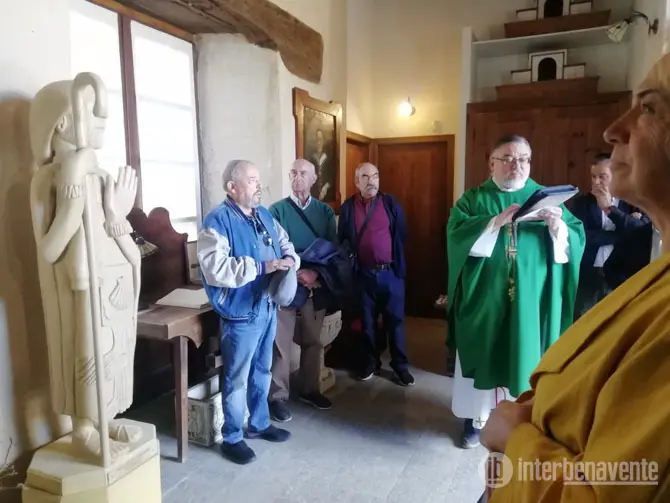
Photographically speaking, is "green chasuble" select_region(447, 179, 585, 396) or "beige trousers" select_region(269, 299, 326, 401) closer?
"green chasuble" select_region(447, 179, 585, 396)

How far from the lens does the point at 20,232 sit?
1.63 m

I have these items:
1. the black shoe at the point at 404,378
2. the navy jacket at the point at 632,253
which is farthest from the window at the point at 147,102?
the navy jacket at the point at 632,253

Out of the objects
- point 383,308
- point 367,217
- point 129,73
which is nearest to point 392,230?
point 367,217

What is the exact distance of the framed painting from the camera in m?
3.37

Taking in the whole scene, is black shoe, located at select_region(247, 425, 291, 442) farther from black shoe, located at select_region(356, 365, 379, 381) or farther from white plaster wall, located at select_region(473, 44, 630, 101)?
white plaster wall, located at select_region(473, 44, 630, 101)

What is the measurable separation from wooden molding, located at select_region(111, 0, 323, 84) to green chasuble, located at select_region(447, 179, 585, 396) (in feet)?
5.26

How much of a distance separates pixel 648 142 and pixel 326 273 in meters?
2.19

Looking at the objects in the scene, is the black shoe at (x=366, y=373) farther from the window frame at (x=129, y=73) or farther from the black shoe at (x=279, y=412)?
the window frame at (x=129, y=73)

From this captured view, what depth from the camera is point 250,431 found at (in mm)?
2518

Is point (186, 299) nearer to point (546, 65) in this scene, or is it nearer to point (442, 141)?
point (442, 141)

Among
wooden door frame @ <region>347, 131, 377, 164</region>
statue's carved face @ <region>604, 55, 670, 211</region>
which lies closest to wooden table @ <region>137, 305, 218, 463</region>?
statue's carved face @ <region>604, 55, 670, 211</region>

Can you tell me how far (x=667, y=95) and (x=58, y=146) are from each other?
61.8 inches

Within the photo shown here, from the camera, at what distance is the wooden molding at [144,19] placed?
8.09 feet

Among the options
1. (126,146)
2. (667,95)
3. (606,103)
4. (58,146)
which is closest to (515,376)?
(667,95)
